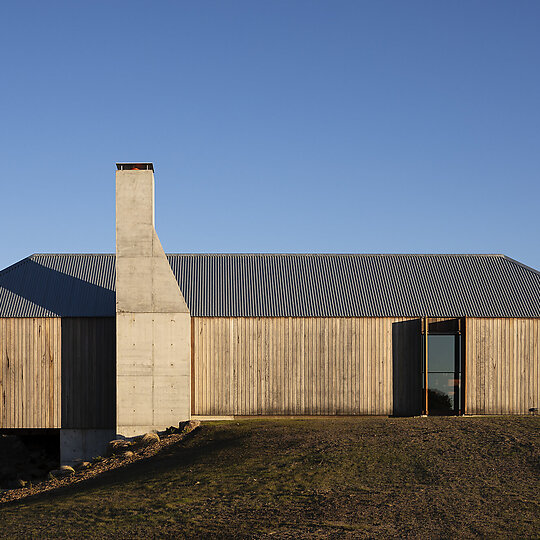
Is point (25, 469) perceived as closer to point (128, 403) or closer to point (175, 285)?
point (128, 403)

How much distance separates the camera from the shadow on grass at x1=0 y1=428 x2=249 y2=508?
17312mm

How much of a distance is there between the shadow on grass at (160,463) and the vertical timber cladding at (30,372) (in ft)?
26.6

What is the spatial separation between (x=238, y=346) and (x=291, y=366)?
2.48 metres


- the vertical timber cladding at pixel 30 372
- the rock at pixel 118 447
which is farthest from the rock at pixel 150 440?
the vertical timber cladding at pixel 30 372

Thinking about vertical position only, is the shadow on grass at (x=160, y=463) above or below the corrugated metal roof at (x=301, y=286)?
below

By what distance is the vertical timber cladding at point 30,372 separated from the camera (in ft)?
91.8

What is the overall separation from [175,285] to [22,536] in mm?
14902

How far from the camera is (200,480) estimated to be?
16469mm

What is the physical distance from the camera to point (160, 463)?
19453mm

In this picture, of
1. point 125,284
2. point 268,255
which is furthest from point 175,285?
point 268,255

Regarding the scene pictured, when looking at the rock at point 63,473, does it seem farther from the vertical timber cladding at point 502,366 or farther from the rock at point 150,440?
the vertical timber cladding at point 502,366

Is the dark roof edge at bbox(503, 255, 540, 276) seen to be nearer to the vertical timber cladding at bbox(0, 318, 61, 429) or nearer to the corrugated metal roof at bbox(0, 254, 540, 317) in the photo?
the corrugated metal roof at bbox(0, 254, 540, 317)

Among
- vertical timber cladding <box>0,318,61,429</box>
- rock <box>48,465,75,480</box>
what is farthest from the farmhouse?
rock <box>48,465,75,480</box>

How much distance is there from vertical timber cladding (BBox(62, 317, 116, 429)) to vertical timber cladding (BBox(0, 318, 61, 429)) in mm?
389
